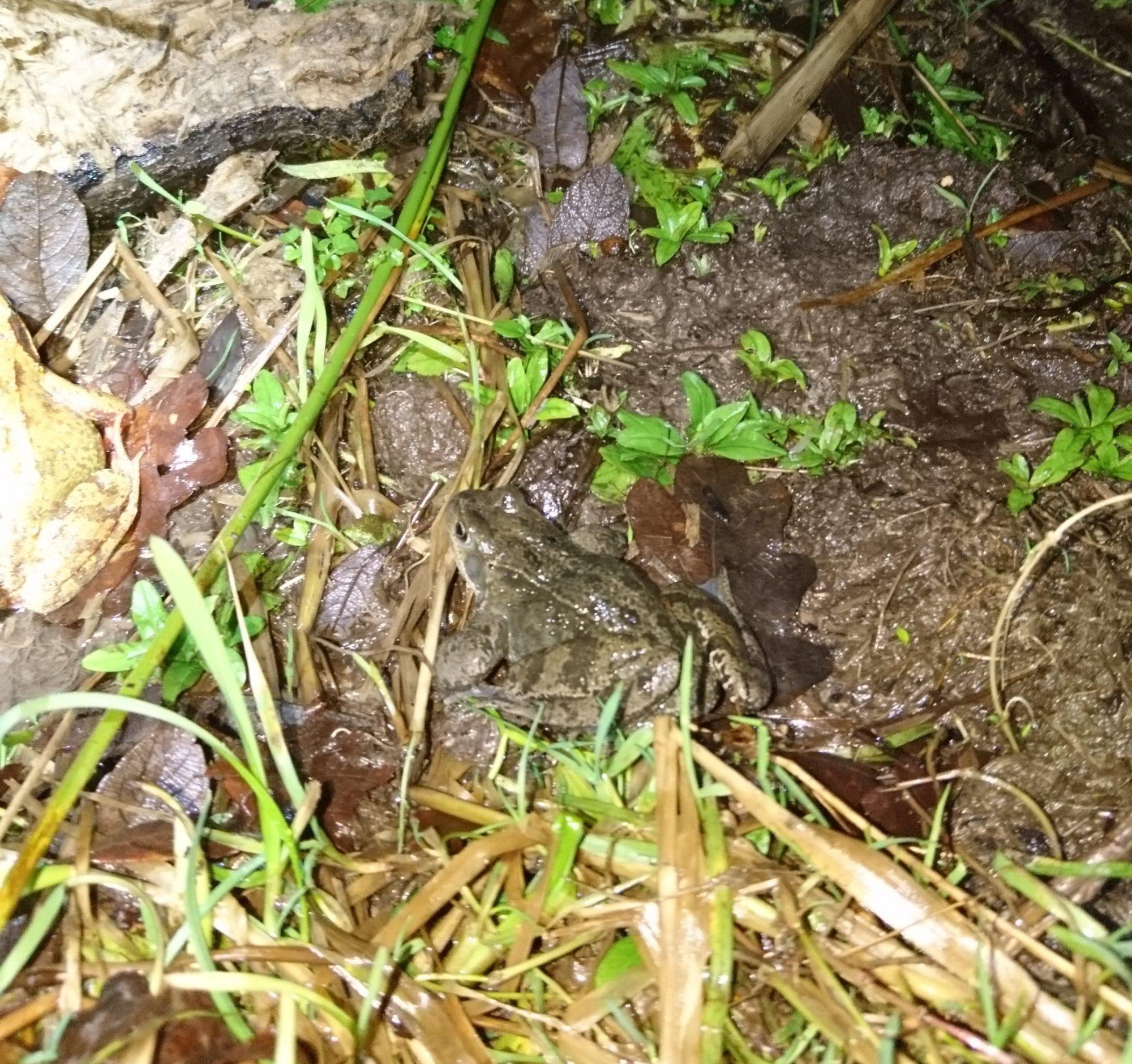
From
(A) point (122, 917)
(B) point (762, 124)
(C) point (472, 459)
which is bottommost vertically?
(A) point (122, 917)

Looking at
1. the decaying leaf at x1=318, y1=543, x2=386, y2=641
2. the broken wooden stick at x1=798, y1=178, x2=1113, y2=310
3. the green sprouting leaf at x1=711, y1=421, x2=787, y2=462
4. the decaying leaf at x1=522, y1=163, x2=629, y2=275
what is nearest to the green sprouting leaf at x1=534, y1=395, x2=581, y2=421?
the green sprouting leaf at x1=711, y1=421, x2=787, y2=462

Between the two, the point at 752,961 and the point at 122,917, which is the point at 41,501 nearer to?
the point at 122,917

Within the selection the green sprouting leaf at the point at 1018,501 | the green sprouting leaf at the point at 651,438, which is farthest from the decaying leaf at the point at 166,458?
the green sprouting leaf at the point at 1018,501

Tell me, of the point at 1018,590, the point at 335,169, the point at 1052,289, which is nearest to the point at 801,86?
the point at 1052,289

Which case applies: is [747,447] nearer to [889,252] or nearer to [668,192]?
[889,252]

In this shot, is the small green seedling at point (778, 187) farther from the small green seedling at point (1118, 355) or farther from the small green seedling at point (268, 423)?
the small green seedling at point (268, 423)

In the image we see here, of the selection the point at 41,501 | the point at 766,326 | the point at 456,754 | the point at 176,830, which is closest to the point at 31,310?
the point at 41,501

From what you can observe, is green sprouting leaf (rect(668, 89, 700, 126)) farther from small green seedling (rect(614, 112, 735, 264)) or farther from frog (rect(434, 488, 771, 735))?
frog (rect(434, 488, 771, 735))
